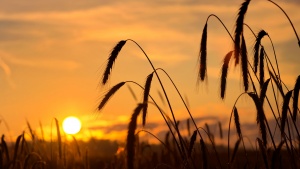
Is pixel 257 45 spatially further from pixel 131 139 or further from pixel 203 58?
pixel 131 139

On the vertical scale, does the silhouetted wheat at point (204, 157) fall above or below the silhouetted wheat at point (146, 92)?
below

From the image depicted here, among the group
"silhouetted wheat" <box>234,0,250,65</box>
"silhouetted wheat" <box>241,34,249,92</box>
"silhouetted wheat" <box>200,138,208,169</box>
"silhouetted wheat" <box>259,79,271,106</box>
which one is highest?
"silhouetted wheat" <box>234,0,250,65</box>

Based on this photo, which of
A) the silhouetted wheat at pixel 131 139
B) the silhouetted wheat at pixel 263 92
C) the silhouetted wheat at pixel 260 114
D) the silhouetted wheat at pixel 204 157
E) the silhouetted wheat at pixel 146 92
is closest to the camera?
the silhouetted wheat at pixel 131 139

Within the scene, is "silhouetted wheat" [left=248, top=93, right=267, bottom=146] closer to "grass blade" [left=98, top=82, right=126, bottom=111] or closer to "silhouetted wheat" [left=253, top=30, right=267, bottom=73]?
"silhouetted wheat" [left=253, top=30, right=267, bottom=73]

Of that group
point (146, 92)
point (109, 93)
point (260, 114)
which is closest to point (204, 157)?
point (260, 114)

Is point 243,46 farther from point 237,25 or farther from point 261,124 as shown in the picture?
point 261,124

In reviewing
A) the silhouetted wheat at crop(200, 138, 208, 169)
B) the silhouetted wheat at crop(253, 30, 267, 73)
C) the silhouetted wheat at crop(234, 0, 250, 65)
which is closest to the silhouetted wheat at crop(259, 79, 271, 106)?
the silhouetted wheat at crop(253, 30, 267, 73)

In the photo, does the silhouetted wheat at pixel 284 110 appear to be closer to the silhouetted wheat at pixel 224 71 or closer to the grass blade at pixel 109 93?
the silhouetted wheat at pixel 224 71

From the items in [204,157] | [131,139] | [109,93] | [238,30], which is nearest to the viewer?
[131,139]

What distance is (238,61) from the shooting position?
16.4 ft

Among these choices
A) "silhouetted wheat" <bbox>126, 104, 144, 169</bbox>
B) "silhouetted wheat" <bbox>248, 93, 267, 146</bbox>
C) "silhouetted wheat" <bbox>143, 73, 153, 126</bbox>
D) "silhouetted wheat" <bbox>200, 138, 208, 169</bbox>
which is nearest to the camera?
"silhouetted wheat" <bbox>126, 104, 144, 169</bbox>

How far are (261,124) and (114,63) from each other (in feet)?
4.70

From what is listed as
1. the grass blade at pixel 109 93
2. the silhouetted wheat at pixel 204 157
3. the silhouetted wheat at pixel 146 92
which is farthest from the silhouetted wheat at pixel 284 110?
the grass blade at pixel 109 93

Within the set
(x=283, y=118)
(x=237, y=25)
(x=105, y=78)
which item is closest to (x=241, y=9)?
(x=237, y=25)
